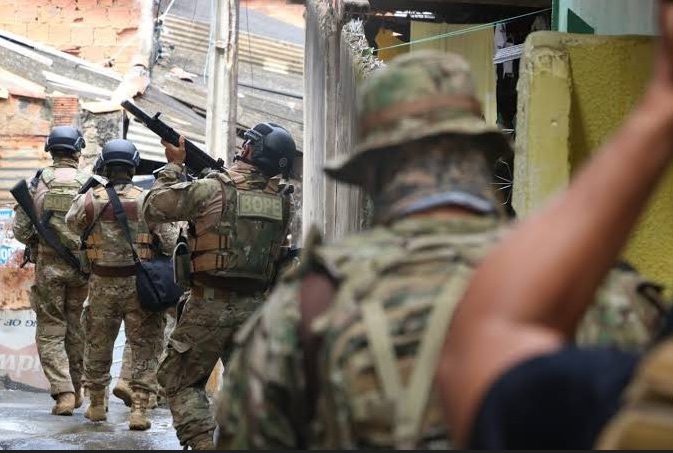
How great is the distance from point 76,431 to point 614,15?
16.8 ft

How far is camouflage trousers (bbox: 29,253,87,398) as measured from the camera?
1106cm

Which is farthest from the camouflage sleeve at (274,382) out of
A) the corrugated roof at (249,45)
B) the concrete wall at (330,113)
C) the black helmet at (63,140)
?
the corrugated roof at (249,45)

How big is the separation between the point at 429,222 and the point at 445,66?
0.34m

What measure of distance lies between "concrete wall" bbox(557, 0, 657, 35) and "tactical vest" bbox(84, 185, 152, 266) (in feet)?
13.8

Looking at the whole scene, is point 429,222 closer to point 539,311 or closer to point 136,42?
point 539,311

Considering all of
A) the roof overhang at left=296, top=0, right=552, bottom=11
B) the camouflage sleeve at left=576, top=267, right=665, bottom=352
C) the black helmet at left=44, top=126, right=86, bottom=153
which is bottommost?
the camouflage sleeve at left=576, top=267, right=665, bottom=352

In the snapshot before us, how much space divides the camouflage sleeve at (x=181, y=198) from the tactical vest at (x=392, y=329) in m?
5.38

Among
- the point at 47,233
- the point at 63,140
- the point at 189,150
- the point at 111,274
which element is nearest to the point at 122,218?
the point at 111,274

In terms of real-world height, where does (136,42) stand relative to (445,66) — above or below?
above

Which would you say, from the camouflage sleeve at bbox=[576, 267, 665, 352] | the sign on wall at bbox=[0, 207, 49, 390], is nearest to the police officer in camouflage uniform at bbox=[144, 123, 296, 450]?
the camouflage sleeve at bbox=[576, 267, 665, 352]

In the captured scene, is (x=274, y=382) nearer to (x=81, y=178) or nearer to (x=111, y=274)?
(x=111, y=274)

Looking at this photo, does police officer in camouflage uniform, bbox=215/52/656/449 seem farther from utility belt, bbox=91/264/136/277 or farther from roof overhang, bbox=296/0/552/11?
roof overhang, bbox=296/0/552/11

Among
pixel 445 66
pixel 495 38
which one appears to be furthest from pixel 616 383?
pixel 495 38

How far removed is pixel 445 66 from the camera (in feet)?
8.42
